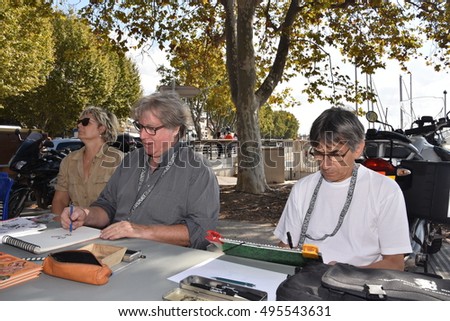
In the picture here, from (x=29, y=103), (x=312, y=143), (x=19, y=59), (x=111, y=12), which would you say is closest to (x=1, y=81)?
(x=19, y=59)

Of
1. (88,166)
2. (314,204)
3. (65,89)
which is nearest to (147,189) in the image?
(314,204)

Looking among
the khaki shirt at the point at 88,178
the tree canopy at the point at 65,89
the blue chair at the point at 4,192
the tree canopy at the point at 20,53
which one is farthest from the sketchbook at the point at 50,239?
the tree canopy at the point at 65,89

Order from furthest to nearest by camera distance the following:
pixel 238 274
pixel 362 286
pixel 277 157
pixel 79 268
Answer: pixel 277 157
pixel 238 274
pixel 79 268
pixel 362 286

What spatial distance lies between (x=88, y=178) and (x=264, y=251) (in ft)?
8.90

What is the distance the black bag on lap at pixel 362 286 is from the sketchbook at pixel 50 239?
1.32 meters

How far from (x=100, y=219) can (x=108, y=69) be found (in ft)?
119

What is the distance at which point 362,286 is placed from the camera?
1343 millimetres

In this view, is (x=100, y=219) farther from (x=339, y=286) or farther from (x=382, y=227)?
(x=339, y=286)

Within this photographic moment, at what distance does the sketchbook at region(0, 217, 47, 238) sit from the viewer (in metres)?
2.51

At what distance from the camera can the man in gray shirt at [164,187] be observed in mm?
2785

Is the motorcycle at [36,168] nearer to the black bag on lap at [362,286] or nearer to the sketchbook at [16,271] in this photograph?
the sketchbook at [16,271]

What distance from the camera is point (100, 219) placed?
2.97 meters

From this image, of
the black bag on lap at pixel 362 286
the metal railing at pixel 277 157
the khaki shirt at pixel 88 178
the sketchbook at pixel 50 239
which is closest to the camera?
the black bag on lap at pixel 362 286

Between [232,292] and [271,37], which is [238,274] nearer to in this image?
[232,292]
